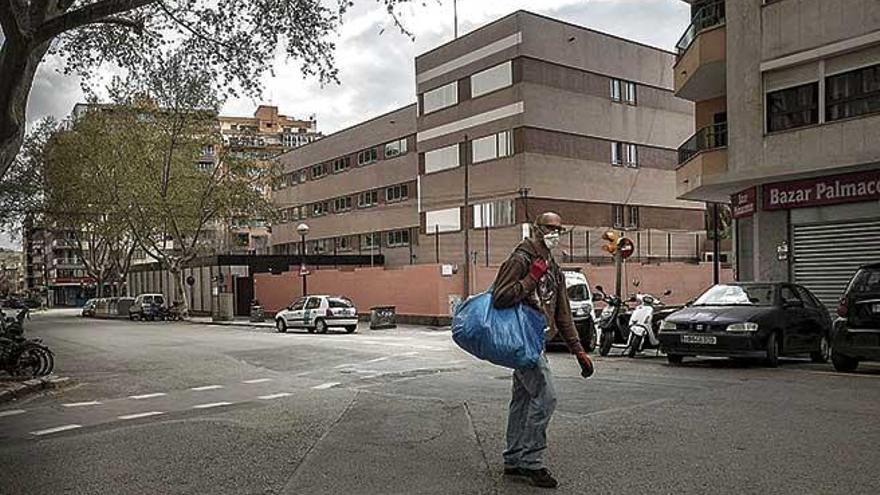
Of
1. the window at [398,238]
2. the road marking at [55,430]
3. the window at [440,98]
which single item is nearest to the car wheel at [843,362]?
the road marking at [55,430]

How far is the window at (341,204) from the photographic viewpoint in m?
62.0

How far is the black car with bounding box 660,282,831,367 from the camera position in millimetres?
13898

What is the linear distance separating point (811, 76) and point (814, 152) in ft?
5.86

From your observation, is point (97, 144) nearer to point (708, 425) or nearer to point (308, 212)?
point (308, 212)

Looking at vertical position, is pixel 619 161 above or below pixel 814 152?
above

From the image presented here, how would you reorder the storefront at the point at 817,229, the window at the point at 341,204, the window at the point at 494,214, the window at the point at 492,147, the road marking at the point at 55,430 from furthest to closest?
the window at the point at 341,204
the window at the point at 492,147
the window at the point at 494,214
the storefront at the point at 817,229
the road marking at the point at 55,430

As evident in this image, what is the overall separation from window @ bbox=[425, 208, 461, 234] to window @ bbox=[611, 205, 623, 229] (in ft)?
27.9

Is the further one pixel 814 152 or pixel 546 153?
pixel 546 153

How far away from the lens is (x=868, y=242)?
18875 mm

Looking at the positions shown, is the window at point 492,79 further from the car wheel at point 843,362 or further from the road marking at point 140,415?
the road marking at point 140,415

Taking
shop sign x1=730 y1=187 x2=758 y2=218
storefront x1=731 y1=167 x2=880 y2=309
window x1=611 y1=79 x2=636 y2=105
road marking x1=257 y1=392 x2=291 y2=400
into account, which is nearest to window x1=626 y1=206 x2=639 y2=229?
window x1=611 y1=79 x2=636 y2=105

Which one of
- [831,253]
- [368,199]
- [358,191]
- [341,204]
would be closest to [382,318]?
[831,253]

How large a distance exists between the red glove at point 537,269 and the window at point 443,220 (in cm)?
4047

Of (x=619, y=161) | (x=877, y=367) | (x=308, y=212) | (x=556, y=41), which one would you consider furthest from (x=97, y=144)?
(x=877, y=367)
